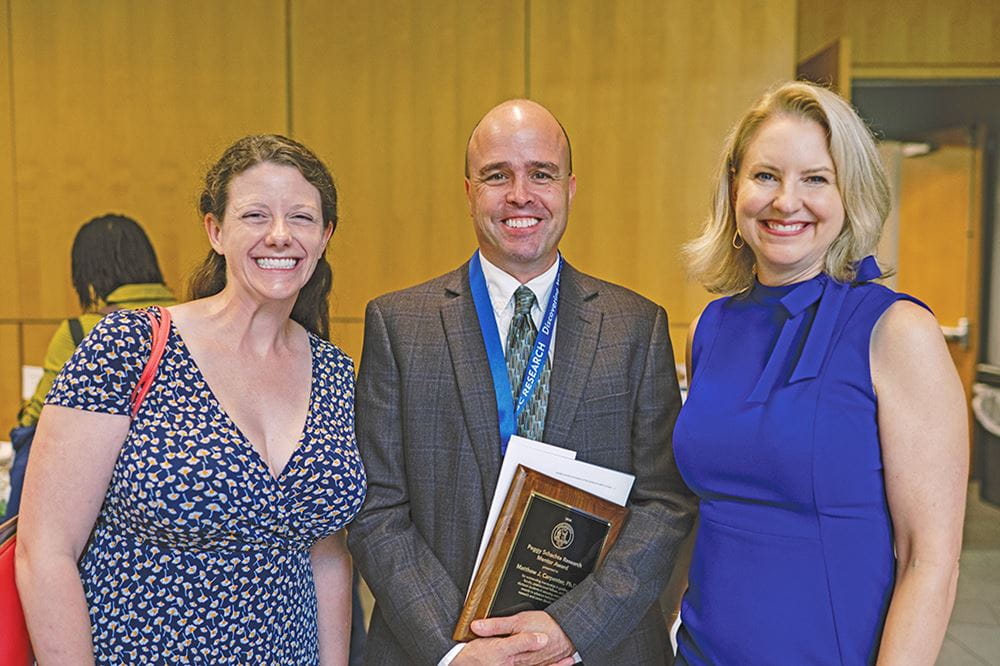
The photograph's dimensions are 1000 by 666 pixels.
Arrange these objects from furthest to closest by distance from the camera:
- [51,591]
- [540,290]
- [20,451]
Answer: [20,451] < [540,290] < [51,591]

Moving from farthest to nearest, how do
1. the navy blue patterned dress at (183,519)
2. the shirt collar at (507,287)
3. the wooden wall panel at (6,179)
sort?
the wooden wall panel at (6,179) < the shirt collar at (507,287) < the navy blue patterned dress at (183,519)

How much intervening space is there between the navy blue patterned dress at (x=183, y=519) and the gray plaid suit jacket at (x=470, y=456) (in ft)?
0.70

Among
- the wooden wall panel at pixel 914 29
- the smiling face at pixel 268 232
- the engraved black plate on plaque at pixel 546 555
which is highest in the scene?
the wooden wall panel at pixel 914 29

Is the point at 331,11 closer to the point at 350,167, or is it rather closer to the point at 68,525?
the point at 350,167

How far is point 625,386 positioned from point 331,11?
362cm

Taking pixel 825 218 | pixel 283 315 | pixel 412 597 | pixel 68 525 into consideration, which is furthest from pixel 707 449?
pixel 68 525

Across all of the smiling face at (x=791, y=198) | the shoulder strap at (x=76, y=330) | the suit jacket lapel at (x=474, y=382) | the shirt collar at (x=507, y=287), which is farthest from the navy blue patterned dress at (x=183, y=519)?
the shoulder strap at (x=76, y=330)

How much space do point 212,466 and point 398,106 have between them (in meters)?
3.57

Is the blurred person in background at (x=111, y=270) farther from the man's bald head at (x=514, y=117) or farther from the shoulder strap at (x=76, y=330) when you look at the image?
the man's bald head at (x=514, y=117)

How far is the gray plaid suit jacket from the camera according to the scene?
1.91m

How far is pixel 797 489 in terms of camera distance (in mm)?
1593

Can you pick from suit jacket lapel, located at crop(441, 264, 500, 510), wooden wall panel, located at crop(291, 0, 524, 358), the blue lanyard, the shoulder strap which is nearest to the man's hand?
suit jacket lapel, located at crop(441, 264, 500, 510)

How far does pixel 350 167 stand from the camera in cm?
494

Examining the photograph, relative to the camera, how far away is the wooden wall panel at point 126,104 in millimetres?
4844
